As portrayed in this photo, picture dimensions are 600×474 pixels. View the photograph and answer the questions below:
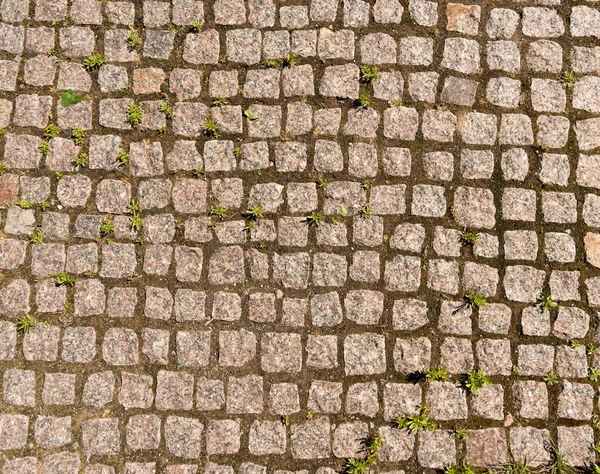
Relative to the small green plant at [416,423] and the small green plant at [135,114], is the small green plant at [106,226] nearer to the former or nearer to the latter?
the small green plant at [135,114]

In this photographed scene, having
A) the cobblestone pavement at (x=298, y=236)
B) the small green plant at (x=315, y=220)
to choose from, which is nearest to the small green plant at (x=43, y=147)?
the cobblestone pavement at (x=298, y=236)

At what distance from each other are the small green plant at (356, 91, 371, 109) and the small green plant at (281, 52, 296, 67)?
609 millimetres

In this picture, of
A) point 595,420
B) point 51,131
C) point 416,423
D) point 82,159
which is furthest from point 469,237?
point 51,131

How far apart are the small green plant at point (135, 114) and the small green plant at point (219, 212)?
3.10 feet

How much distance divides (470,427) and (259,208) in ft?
7.75

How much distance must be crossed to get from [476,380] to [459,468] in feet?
2.22

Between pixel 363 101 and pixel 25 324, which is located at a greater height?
pixel 363 101

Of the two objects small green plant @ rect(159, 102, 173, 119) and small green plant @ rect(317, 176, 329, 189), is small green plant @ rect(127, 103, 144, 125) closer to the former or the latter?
small green plant @ rect(159, 102, 173, 119)

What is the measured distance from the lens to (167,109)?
183 inches

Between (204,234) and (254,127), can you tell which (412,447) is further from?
(254,127)

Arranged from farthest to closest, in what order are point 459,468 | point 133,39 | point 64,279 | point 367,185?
1. point 133,39
2. point 367,185
3. point 64,279
4. point 459,468

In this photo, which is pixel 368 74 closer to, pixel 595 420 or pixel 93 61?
pixel 93 61

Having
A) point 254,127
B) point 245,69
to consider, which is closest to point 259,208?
point 254,127

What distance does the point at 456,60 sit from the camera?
4727mm
